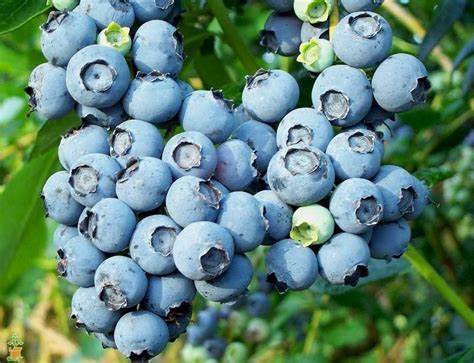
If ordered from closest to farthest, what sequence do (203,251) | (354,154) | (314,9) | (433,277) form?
1. (203,251)
2. (354,154)
3. (314,9)
4. (433,277)

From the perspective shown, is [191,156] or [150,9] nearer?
[191,156]

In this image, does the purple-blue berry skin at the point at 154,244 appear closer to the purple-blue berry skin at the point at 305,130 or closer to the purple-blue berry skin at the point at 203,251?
the purple-blue berry skin at the point at 203,251

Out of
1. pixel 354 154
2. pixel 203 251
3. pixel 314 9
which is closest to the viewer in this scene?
pixel 203 251

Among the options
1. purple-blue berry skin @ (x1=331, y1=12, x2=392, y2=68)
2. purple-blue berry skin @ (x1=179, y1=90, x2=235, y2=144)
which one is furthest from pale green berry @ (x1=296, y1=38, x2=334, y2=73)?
purple-blue berry skin @ (x1=179, y1=90, x2=235, y2=144)

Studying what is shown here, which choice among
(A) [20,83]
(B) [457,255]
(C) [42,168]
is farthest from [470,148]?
(C) [42,168]

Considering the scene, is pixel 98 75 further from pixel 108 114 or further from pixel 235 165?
pixel 235 165

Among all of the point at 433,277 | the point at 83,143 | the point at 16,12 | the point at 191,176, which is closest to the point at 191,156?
the point at 191,176

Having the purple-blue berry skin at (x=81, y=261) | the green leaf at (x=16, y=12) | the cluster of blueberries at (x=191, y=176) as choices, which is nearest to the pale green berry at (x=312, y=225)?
the cluster of blueberries at (x=191, y=176)
